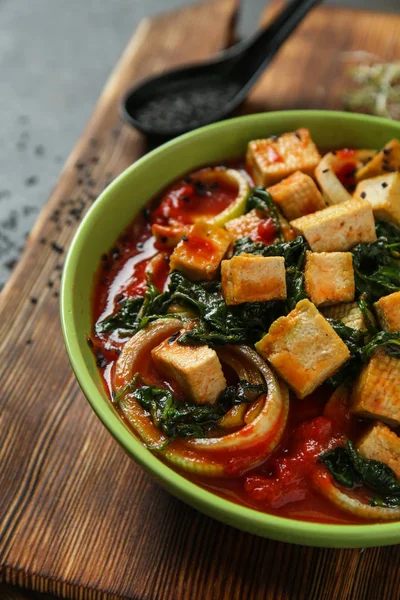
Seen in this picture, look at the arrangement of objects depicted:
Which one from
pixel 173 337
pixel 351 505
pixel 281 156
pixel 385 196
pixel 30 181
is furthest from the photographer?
pixel 30 181

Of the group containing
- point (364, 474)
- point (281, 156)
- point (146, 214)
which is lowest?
point (364, 474)

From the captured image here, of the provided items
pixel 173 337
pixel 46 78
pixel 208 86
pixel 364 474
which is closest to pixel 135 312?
pixel 173 337

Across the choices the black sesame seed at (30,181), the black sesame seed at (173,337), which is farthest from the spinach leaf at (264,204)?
the black sesame seed at (30,181)

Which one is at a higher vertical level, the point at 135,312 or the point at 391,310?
the point at 135,312

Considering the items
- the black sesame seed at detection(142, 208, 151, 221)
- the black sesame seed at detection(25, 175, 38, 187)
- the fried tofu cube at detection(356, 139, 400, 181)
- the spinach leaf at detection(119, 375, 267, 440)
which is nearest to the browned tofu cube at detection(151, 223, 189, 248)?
the black sesame seed at detection(142, 208, 151, 221)

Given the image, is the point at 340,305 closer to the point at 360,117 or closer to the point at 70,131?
the point at 360,117

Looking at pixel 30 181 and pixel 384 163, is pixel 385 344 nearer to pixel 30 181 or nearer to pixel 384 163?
pixel 384 163
